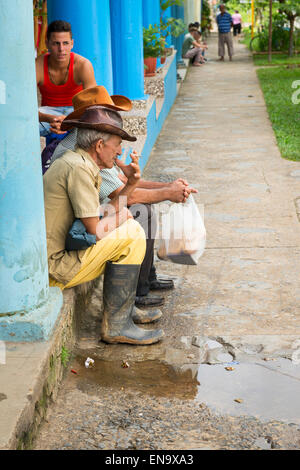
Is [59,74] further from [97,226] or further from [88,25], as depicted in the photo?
[97,226]

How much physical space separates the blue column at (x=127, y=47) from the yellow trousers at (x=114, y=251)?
16.6 ft

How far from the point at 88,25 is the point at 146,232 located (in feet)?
7.75

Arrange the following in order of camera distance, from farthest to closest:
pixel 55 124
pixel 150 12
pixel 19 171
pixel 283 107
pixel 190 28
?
1. pixel 190 28
2. pixel 283 107
3. pixel 150 12
4. pixel 55 124
5. pixel 19 171

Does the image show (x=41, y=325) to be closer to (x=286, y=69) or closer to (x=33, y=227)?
(x=33, y=227)

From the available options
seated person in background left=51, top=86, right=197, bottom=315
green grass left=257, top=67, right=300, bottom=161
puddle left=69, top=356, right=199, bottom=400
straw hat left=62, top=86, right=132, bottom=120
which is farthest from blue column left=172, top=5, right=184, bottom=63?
puddle left=69, top=356, right=199, bottom=400

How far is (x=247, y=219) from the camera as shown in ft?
21.4

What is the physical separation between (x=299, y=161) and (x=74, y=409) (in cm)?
607

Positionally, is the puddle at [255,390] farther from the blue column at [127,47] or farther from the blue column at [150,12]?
the blue column at [150,12]

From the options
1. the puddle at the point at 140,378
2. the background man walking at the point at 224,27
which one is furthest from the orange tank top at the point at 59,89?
the background man walking at the point at 224,27

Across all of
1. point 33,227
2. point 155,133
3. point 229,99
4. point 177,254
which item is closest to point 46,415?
point 33,227

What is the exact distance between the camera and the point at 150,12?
12.1 m

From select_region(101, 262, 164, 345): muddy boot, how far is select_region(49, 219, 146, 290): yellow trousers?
5cm

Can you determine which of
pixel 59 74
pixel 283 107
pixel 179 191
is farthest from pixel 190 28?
pixel 179 191

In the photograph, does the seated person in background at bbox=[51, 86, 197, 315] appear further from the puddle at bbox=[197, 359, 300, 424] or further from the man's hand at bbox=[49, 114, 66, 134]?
the puddle at bbox=[197, 359, 300, 424]
